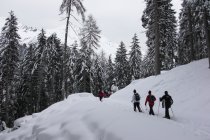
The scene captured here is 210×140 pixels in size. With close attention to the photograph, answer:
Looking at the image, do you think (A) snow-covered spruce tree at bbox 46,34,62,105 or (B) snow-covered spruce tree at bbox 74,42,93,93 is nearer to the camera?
(A) snow-covered spruce tree at bbox 46,34,62,105

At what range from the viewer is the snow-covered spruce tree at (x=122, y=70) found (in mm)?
59625

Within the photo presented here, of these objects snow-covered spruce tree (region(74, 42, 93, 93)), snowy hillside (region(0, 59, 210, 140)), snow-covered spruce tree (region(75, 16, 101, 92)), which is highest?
snow-covered spruce tree (region(75, 16, 101, 92))

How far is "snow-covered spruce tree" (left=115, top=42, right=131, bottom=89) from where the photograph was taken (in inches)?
2347

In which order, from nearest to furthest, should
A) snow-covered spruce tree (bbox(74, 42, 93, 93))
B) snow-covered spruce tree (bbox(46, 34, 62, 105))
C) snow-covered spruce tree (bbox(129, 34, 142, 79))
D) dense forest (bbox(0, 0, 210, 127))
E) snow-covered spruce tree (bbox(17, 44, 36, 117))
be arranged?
dense forest (bbox(0, 0, 210, 127)), snow-covered spruce tree (bbox(17, 44, 36, 117)), snow-covered spruce tree (bbox(46, 34, 62, 105)), snow-covered spruce tree (bbox(74, 42, 93, 93)), snow-covered spruce tree (bbox(129, 34, 142, 79))

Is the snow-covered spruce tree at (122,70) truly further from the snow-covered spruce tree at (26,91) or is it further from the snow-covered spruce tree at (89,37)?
the snow-covered spruce tree at (26,91)

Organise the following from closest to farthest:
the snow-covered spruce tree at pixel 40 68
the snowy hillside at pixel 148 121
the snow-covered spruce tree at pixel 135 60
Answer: the snowy hillside at pixel 148 121
the snow-covered spruce tree at pixel 40 68
the snow-covered spruce tree at pixel 135 60

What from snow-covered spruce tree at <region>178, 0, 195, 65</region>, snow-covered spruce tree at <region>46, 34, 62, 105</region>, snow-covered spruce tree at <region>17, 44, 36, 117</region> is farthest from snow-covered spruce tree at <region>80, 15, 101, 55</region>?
snow-covered spruce tree at <region>178, 0, 195, 65</region>

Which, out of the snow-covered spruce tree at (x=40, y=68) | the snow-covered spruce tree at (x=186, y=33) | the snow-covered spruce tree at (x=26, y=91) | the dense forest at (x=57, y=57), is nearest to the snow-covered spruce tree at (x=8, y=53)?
the dense forest at (x=57, y=57)

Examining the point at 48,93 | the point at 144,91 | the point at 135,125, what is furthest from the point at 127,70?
the point at 135,125

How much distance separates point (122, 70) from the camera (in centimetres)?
6028

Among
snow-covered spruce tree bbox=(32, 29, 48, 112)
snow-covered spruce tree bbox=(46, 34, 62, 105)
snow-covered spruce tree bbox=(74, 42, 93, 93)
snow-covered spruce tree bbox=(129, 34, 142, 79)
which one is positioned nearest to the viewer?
snow-covered spruce tree bbox=(32, 29, 48, 112)

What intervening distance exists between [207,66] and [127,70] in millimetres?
36228

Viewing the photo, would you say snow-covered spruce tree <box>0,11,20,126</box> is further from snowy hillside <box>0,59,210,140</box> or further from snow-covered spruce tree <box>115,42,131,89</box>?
snow-covered spruce tree <box>115,42,131,89</box>

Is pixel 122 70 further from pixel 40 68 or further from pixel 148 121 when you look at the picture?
pixel 148 121
